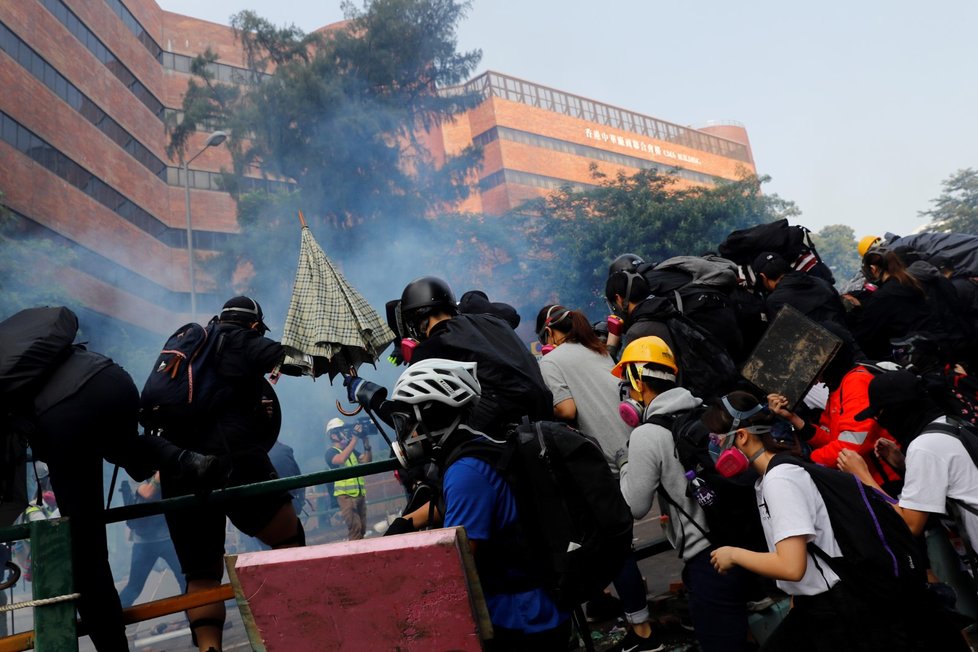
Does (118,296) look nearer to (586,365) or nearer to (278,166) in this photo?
(278,166)

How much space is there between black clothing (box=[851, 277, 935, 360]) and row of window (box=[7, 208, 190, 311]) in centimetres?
2528

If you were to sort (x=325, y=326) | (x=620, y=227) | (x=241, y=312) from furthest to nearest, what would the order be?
(x=620, y=227)
(x=325, y=326)
(x=241, y=312)

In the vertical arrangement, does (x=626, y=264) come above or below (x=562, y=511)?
above

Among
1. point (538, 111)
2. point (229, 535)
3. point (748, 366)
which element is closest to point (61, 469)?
point (748, 366)

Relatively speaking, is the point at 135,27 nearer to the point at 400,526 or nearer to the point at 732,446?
the point at 400,526

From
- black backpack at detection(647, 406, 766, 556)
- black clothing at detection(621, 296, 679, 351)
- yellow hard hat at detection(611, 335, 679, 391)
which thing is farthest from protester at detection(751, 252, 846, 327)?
black backpack at detection(647, 406, 766, 556)

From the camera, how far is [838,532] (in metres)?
2.63

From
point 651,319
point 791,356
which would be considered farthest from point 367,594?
point 791,356

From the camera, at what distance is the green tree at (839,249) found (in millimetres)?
68750

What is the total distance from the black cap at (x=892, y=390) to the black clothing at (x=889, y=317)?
1595mm

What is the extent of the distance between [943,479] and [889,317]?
6.96ft

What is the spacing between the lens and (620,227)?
33312 millimetres

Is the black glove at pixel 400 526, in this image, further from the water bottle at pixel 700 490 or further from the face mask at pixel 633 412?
the face mask at pixel 633 412

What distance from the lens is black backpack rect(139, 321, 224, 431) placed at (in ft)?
12.2
